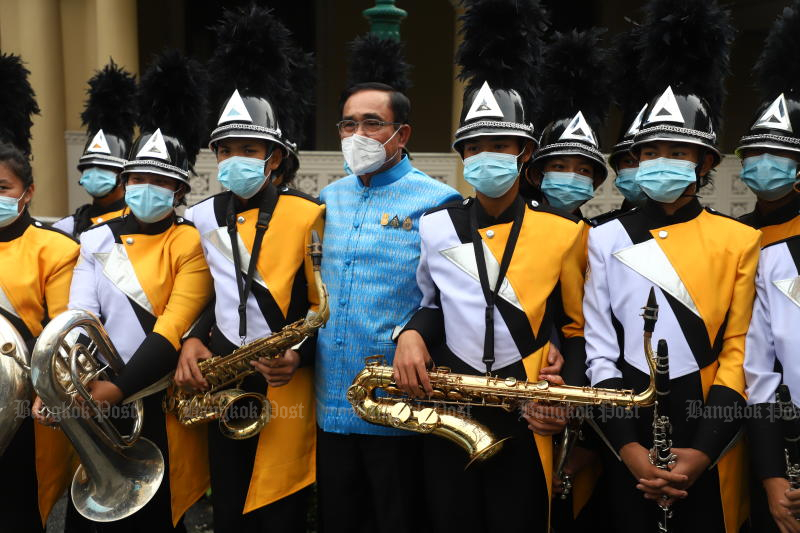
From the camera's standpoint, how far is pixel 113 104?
6520 millimetres

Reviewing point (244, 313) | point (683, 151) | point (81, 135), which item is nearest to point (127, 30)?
point (81, 135)

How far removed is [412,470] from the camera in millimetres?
4031

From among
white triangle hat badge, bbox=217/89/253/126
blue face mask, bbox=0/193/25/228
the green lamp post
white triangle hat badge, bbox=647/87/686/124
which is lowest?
blue face mask, bbox=0/193/25/228

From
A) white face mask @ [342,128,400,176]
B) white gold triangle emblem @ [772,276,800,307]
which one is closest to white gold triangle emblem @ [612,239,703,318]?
white gold triangle emblem @ [772,276,800,307]

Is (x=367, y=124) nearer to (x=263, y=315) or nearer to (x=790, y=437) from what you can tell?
(x=263, y=315)

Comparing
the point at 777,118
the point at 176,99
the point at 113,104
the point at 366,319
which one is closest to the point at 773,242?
the point at 777,118

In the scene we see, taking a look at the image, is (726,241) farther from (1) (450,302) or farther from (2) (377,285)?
(2) (377,285)

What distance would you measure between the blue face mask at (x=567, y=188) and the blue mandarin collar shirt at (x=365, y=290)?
32.4 inches

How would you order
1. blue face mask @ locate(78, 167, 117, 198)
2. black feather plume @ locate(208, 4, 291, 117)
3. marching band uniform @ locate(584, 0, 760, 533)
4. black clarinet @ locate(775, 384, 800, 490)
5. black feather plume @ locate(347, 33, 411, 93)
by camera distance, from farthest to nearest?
blue face mask @ locate(78, 167, 117, 198) < black feather plume @ locate(347, 33, 411, 93) < black feather plume @ locate(208, 4, 291, 117) < marching band uniform @ locate(584, 0, 760, 533) < black clarinet @ locate(775, 384, 800, 490)

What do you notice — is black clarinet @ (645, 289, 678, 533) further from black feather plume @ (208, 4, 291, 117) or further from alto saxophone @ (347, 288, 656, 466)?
black feather plume @ (208, 4, 291, 117)

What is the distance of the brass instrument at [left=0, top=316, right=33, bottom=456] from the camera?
12.8 feet

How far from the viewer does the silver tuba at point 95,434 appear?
3.77 metres

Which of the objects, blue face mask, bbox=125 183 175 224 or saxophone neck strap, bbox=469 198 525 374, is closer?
saxophone neck strap, bbox=469 198 525 374

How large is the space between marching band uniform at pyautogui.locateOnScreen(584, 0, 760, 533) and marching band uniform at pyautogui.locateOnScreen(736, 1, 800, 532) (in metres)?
0.07
